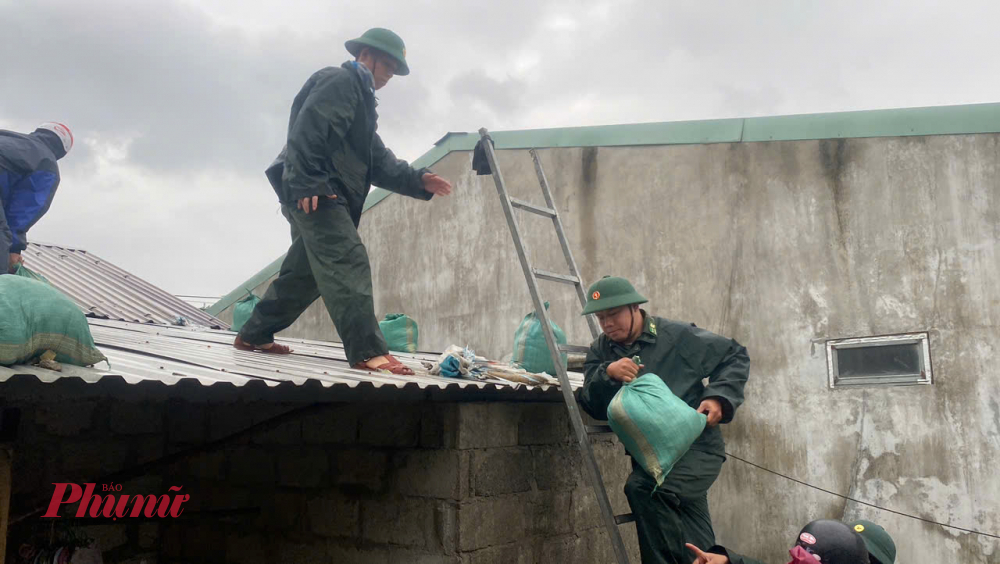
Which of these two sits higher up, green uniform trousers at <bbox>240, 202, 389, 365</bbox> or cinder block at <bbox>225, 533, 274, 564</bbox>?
green uniform trousers at <bbox>240, 202, 389, 365</bbox>

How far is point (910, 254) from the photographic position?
20.1 feet

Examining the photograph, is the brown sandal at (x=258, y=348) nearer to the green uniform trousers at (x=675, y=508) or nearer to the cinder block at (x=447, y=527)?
the cinder block at (x=447, y=527)

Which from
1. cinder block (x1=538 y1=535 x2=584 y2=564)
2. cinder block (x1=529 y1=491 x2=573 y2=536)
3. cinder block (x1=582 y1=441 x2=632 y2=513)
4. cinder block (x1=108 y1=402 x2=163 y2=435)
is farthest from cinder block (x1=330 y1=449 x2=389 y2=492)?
cinder block (x1=582 y1=441 x2=632 y2=513)

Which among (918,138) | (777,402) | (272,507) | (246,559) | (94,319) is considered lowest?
(246,559)

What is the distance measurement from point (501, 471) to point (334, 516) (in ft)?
3.14

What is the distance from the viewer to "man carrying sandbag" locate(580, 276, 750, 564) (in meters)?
3.53

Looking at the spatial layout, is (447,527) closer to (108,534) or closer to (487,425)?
(487,425)

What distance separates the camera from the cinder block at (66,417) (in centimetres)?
475

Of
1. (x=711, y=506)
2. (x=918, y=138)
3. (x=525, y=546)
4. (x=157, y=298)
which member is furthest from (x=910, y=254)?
(x=157, y=298)

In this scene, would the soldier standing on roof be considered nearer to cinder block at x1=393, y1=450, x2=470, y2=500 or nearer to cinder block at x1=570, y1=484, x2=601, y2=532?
cinder block at x1=393, y1=450, x2=470, y2=500

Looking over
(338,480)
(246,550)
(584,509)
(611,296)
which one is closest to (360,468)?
(338,480)

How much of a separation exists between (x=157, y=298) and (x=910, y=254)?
887cm

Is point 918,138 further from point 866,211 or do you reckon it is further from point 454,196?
point 454,196

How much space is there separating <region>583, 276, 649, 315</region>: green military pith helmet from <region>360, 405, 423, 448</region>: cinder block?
3.75ft
